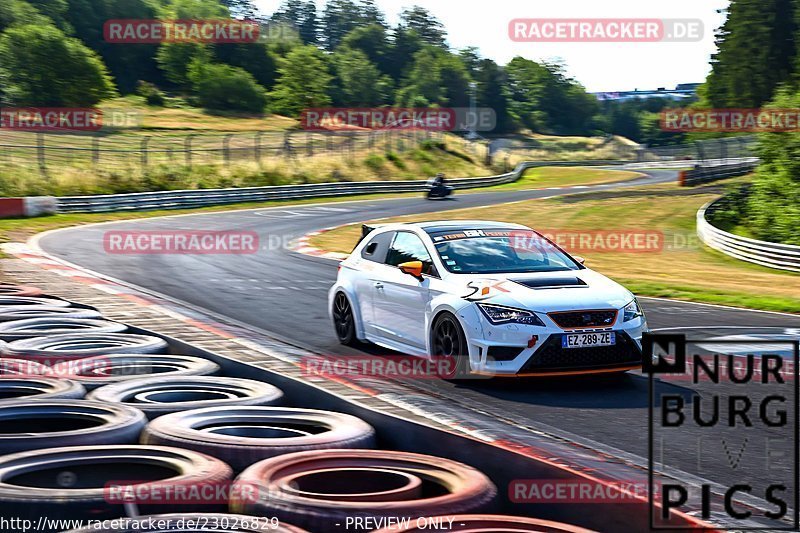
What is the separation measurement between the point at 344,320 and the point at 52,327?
3.10 m

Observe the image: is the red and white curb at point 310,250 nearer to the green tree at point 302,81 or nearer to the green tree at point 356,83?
the green tree at point 302,81

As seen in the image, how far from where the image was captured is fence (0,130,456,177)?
157 ft

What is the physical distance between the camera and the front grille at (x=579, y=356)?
29.2ft

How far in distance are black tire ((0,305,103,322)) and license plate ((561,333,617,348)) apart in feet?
16.7

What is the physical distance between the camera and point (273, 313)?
14.4m

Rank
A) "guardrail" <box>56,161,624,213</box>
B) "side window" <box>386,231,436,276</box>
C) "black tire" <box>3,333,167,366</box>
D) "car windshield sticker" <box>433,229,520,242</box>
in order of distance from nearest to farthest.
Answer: "black tire" <box>3,333,167,366</box>
"side window" <box>386,231,436,276</box>
"car windshield sticker" <box>433,229,520,242</box>
"guardrail" <box>56,161,624,213</box>

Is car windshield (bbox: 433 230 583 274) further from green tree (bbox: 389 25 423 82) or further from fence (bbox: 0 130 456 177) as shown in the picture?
green tree (bbox: 389 25 423 82)

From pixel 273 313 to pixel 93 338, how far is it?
202 inches

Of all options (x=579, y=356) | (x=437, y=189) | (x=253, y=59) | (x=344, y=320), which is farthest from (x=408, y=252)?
(x=253, y=59)

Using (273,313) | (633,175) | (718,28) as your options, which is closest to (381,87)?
(718,28)

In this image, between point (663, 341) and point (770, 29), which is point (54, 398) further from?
point (770, 29)

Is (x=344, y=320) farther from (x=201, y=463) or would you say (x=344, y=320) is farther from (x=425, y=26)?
(x=425, y=26)

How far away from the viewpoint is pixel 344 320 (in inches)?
452

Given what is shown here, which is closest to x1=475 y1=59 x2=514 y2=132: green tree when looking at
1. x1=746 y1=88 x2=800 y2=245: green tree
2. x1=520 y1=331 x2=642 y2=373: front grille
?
x1=746 y1=88 x2=800 y2=245: green tree
